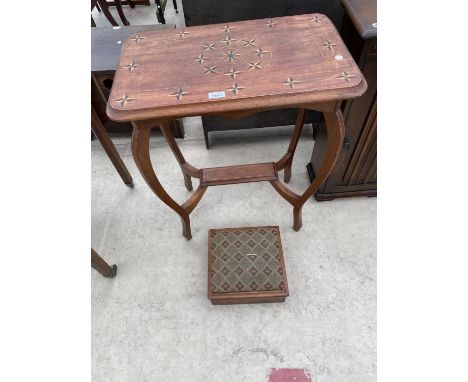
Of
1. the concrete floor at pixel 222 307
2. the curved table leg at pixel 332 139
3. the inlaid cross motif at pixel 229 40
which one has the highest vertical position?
the inlaid cross motif at pixel 229 40

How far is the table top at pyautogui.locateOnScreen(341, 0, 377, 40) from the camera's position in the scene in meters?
1.03

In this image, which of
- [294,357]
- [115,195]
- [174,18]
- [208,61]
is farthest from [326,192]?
[174,18]

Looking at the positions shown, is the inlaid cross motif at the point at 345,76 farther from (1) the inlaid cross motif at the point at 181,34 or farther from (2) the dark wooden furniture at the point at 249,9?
(2) the dark wooden furniture at the point at 249,9

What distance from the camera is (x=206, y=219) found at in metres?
1.79

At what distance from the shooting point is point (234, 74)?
95 centimetres

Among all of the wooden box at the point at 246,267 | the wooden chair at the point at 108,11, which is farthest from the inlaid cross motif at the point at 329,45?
the wooden chair at the point at 108,11

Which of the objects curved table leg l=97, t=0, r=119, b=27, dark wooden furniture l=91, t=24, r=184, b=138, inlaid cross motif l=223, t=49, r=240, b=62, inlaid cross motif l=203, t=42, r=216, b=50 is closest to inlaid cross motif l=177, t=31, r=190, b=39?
inlaid cross motif l=203, t=42, r=216, b=50

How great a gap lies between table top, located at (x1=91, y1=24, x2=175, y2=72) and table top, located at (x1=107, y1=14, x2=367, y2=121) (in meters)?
0.67

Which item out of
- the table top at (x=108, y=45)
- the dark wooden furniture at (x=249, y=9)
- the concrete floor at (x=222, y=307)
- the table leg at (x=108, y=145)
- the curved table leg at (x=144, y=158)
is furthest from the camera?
the table top at (x=108, y=45)

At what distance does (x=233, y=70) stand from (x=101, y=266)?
1.13 metres

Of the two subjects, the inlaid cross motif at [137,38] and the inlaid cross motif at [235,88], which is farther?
the inlaid cross motif at [137,38]

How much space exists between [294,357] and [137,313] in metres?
0.78

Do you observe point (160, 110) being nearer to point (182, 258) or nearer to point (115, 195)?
point (182, 258)

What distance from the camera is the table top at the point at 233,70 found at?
88cm
